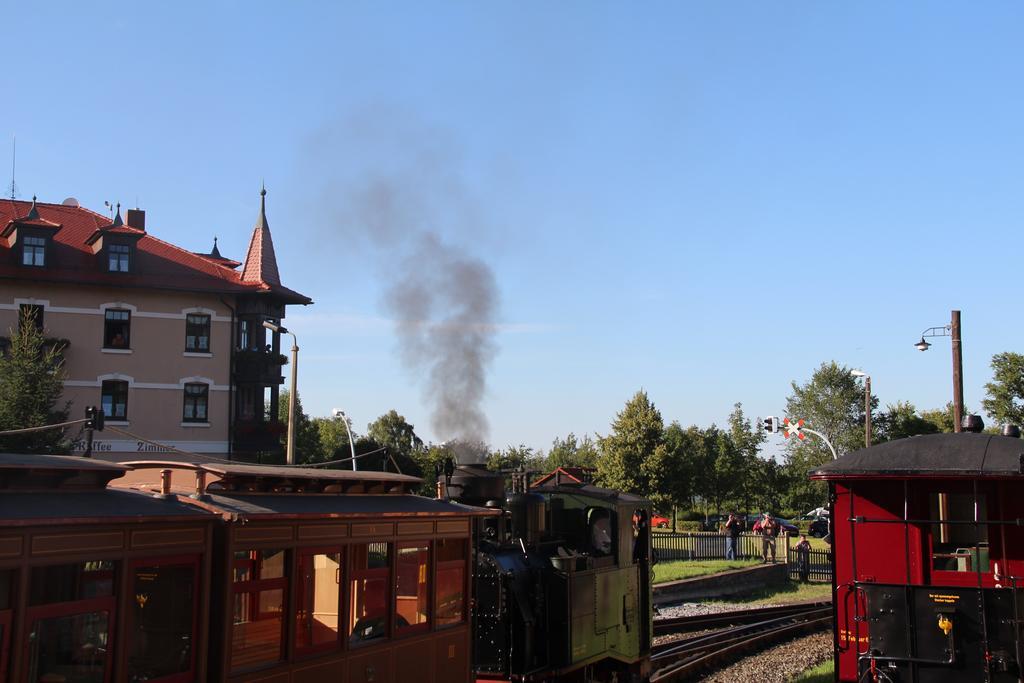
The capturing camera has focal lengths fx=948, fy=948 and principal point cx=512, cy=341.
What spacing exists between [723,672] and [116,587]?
12.2 meters

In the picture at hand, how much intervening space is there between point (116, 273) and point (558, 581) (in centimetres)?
2616

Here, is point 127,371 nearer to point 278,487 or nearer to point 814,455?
point 278,487

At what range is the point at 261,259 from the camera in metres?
35.4

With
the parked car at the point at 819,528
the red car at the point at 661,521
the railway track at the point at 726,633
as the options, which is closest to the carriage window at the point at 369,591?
the railway track at the point at 726,633

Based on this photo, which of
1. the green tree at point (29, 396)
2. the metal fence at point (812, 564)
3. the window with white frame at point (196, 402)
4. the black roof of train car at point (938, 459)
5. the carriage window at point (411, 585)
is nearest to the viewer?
the carriage window at point (411, 585)

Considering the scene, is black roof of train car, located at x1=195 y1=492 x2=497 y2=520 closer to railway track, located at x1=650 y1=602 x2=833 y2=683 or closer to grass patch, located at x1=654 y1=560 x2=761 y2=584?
railway track, located at x1=650 y1=602 x2=833 y2=683

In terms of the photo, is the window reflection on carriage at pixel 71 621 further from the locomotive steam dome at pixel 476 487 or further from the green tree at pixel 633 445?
the green tree at pixel 633 445

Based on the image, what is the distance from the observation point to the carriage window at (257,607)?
23.8 feet

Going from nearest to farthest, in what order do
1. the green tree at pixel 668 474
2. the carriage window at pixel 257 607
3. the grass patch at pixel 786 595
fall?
the carriage window at pixel 257 607
the grass patch at pixel 786 595
the green tree at pixel 668 474

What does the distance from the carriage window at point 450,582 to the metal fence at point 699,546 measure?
21.3m

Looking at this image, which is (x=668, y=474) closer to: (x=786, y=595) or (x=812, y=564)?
(x=812, y=564)

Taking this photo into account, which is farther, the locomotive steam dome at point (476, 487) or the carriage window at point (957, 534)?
the locomotive steam dome at point (476, 487)

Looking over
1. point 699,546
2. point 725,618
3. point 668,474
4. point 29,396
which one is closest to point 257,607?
point 725,618

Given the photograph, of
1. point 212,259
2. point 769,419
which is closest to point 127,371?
point 212,259
